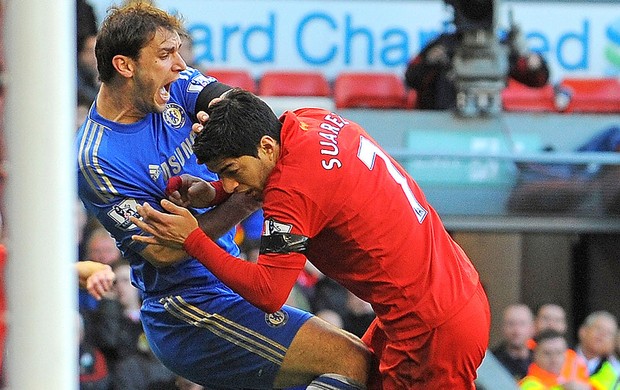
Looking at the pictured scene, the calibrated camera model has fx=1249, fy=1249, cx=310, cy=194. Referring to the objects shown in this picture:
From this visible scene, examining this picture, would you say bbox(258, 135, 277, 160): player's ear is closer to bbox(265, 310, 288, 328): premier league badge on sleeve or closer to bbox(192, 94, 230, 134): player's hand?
bbox(192, 94, 230, 134): player's hand

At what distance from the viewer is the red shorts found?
3502mm

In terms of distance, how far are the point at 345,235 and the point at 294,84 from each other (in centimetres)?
614

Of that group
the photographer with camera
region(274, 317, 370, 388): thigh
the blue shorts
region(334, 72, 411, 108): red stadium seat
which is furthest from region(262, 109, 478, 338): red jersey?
region(334, 72, 411, 108): red stadium seat

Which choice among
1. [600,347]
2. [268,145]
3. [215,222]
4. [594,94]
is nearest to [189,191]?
[215,222]

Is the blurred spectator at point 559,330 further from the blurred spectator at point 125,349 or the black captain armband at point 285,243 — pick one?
the black captain armband at point 285,243

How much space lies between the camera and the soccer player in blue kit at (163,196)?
11.9 ft

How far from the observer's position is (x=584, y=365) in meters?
7.09

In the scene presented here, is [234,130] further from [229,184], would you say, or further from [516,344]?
[516,344]

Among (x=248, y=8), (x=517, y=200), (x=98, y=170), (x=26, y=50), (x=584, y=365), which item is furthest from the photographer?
(x=248, y=8)

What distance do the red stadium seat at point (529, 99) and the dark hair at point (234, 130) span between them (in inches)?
244

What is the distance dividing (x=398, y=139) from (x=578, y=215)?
123cm

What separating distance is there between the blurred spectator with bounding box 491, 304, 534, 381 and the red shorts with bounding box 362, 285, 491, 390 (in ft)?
10.6

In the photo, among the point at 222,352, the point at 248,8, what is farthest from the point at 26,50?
the point at 248,8

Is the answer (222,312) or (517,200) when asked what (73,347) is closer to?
(222,312)
